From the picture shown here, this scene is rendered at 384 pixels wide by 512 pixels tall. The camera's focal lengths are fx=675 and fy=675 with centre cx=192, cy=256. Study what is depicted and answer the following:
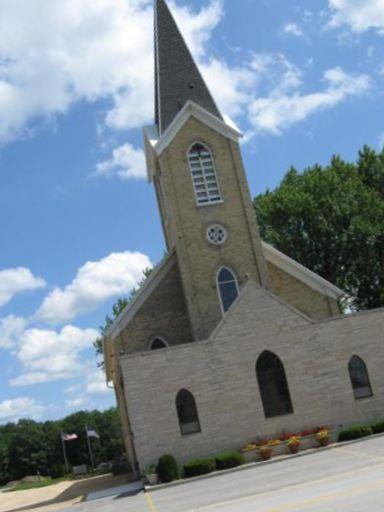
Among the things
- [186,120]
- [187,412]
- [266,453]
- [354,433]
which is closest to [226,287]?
[187,412]

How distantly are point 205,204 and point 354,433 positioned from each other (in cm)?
1159

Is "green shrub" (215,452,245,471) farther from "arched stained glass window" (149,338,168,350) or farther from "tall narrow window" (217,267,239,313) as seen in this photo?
"arched stained glass window" (149,338,168,350)

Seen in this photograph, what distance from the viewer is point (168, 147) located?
98.4 feet

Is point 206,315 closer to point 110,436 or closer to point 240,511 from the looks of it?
point 240,511

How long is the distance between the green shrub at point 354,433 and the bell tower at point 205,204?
7132mm

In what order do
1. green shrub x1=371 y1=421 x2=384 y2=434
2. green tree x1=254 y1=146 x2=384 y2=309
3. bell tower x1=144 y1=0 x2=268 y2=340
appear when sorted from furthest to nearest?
green tree x1=254 y1=146 x2=384 y2=309 → bell tower x1=144 y1=0 x2=268 y2=340 → green shrub x1=371 y1=421 x2=384 y2=434

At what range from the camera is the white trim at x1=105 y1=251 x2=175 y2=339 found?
29.4 m

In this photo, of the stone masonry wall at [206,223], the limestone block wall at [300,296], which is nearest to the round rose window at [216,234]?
the stone masonry wall at [206,223]

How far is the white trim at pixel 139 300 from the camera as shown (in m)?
29.4

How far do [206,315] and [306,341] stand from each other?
4655 millimetres

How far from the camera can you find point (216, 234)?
29500mm

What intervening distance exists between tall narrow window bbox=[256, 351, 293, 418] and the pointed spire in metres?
11.7

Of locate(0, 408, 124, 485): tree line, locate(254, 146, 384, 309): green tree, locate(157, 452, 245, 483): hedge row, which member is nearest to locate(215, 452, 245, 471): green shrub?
locate(157, 452, 245, 483): hedge row

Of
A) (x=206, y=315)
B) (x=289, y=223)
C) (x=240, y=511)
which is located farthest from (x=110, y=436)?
(x=240, y=511)
